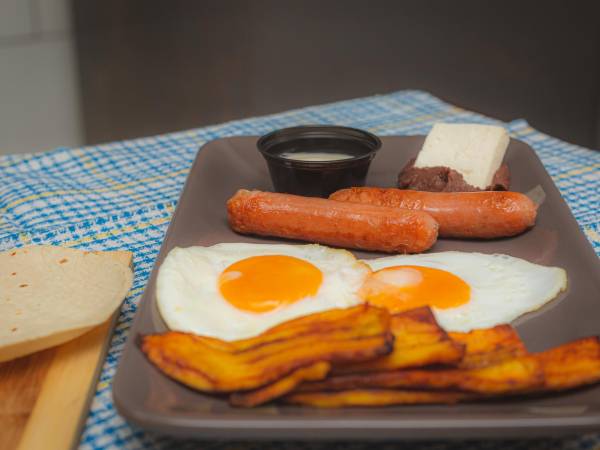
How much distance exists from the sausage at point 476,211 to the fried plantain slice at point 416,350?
38.0 inches

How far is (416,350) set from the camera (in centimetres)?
169

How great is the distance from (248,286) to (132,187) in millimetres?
1560

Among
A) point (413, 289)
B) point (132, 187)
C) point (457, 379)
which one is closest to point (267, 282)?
point (413, 289)

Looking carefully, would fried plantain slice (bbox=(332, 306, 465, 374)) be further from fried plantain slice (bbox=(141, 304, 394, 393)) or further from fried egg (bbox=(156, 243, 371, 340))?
fried egg (bbox=(156, 243, 371, 340))

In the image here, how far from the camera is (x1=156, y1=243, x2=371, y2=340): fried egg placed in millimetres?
2039

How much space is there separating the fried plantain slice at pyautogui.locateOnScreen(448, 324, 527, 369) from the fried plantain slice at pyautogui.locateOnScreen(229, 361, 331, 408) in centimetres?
33

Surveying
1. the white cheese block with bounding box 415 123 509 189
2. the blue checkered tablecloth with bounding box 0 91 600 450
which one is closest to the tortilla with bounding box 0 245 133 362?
the blue checkered tablecloth with bounding box 0 91 600 450

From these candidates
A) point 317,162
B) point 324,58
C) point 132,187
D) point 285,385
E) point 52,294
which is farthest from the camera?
point 324,58

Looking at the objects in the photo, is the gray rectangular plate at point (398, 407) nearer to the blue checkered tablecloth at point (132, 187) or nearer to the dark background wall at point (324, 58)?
the blue checkered tablecloth at point (132, 187)

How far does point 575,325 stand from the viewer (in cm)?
211

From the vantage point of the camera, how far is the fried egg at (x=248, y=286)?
2.04 m

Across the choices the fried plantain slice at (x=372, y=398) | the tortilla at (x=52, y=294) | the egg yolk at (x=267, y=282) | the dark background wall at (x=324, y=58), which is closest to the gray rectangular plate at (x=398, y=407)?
the fried plantain slice at (x=372, y=398)

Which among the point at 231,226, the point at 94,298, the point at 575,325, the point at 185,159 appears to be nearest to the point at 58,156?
the point at 185,159

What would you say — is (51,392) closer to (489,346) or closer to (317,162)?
(489,346)
